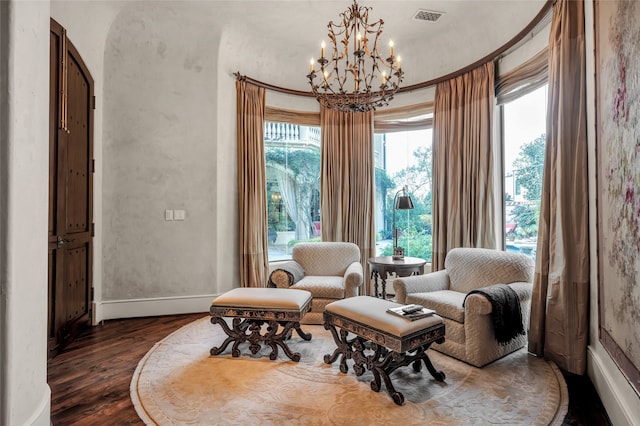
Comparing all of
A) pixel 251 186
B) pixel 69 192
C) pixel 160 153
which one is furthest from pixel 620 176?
pixel 160 153

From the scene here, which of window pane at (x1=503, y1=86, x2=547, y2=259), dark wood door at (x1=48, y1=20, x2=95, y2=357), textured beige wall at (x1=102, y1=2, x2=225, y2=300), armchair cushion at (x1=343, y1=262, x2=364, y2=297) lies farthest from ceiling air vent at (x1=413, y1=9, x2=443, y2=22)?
dark wood door at (x1=48, y1=20, x2=95, y2=357)

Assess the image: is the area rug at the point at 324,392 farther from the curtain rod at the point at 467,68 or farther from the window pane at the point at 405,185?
the curtain rod at the point at 467,68

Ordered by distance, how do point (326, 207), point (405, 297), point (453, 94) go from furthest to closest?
point (326, 207) < point (453, 94) < point (405, 297)

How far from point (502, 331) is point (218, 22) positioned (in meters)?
4.27

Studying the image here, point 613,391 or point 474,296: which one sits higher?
point 474,296

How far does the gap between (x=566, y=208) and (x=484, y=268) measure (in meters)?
0.86

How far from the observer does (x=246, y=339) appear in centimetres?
276

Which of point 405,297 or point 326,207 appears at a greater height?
point 326,207

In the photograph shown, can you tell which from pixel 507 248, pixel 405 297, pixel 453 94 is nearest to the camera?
pixel 405 297

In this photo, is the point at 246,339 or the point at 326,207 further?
the point at 326,207

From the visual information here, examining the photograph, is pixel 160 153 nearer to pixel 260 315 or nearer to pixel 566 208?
pixel 260 315

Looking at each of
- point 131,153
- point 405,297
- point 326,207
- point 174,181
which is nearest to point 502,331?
point 405,297

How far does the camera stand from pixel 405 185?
4.88m

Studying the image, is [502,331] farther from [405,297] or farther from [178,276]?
[178,276]
